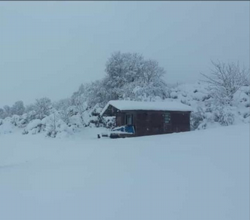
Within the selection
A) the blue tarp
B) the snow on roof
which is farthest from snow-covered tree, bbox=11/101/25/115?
the blue tarp

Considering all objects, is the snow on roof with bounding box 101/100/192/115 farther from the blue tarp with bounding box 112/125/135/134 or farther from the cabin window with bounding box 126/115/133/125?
the blue tarp with bounding box 112/125/135/134

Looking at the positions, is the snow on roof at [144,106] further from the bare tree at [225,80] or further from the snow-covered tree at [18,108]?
the snow-covered tree at [18,108]

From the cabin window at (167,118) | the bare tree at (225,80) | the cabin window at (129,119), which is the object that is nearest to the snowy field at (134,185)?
the cabin window at (129,119)

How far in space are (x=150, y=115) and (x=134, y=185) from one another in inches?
455

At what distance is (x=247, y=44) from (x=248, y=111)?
4.73 m

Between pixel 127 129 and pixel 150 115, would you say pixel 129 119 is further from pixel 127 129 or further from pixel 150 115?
pixel 150 115

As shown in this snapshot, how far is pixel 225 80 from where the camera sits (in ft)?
61.1

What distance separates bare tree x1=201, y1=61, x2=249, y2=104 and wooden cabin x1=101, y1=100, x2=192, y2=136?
2545 millimetres

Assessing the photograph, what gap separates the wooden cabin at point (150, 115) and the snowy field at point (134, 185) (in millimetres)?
8089

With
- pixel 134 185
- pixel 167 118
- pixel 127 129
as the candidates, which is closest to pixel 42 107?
pixel 127 129

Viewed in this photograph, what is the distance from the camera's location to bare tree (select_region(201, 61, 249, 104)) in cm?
1797

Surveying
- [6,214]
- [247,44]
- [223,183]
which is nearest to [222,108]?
[247,44]

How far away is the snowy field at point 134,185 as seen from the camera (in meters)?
4.07

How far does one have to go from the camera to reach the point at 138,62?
869 inches
